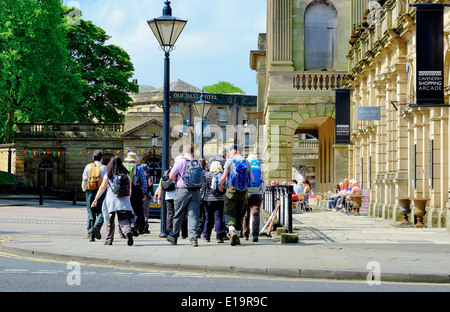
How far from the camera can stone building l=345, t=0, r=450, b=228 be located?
22.4m

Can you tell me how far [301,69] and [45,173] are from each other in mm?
39341

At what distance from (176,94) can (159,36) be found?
96735mm

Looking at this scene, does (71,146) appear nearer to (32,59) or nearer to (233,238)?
(32,59)

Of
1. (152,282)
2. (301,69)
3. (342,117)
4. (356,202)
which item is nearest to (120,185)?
(152,282)

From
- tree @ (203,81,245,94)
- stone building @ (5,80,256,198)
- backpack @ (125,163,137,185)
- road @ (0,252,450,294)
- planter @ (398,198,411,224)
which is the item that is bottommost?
road @ (0,252,450,294)

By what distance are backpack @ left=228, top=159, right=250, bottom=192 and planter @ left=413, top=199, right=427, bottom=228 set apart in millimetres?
7979

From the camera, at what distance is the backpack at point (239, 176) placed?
52.5 ft

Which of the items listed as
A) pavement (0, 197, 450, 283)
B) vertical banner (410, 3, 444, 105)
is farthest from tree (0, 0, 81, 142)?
vertical banner (410, 3, 444, 105)

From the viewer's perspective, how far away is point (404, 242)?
56.1 feet

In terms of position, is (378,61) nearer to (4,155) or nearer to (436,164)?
(436,164)

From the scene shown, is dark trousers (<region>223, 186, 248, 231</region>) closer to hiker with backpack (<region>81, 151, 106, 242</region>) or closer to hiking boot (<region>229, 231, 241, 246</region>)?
hiking boot (<region>229, 231, 241, 246</region>)

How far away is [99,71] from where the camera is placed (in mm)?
73312

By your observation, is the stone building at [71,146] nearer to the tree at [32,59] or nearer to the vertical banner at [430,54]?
the tree at [32,59]
